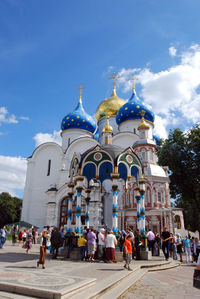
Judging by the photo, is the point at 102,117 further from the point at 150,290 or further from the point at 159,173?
the point at 150,290

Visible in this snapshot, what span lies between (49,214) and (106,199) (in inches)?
224

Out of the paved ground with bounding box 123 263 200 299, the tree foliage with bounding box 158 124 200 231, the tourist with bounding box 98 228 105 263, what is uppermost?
the tree foliage with bounding box 158 124 200 231

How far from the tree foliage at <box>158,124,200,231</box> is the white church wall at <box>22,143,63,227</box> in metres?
11.3

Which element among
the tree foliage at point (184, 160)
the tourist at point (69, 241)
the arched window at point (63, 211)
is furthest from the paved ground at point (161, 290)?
the arched window at point (63, 211)

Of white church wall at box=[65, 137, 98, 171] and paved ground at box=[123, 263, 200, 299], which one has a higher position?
white church wall at box=[65, 137, 98, 171]

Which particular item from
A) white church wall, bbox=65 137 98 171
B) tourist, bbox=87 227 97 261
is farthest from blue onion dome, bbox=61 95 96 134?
tourist, bbox=87 227 97 261

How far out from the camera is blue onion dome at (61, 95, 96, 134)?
28.6 meters

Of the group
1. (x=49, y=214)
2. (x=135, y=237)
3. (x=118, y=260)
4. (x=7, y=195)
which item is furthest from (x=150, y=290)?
(x=7, y=195)

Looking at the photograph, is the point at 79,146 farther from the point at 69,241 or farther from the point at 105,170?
the point at 69,241

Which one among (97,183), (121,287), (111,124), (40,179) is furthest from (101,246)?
(111,124)

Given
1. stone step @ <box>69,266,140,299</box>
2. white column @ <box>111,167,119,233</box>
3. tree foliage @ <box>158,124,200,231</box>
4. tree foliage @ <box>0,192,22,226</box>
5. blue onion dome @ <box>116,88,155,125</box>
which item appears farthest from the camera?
tree foliage @ <box>0,192,22,226</box>

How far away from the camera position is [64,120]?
29422mm

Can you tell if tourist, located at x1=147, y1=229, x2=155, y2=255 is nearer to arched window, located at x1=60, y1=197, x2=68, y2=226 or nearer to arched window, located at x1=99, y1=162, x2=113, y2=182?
arched window, located at x1=99, y1=162, x2=113, y2=182

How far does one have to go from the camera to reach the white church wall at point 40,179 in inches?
958
